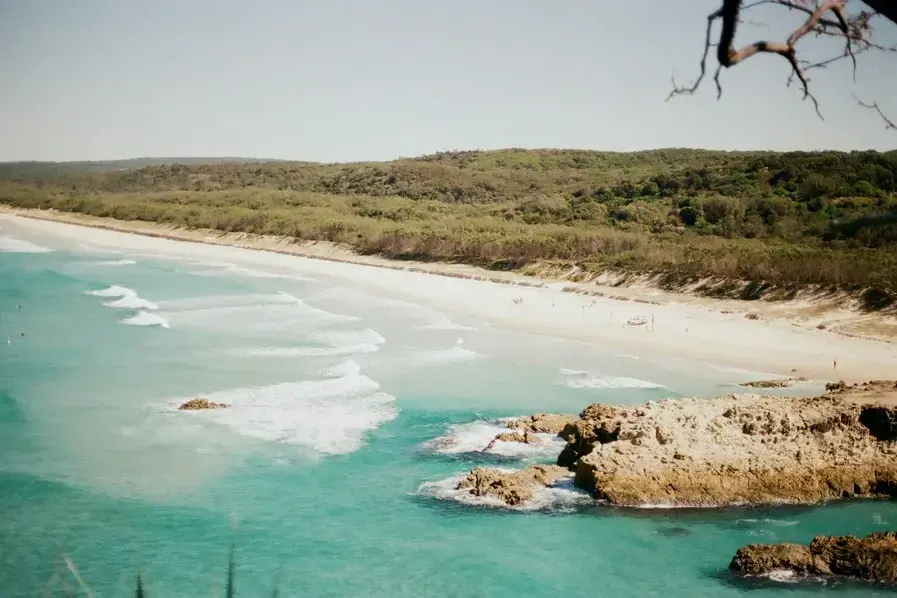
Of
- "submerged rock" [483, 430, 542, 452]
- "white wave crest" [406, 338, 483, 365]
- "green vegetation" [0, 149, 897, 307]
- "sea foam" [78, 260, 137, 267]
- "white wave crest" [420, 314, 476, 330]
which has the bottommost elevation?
"submerged rock" [483, 430, 542, 452]

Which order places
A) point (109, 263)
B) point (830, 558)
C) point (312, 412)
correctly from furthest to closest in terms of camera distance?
1. point (109, 263)
2. point (312, 412)
3. point (830, 558)

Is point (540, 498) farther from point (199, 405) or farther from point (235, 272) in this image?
point (235, 272)

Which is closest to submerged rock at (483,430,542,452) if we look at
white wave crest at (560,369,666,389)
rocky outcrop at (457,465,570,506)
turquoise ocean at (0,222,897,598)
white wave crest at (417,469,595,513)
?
turquoise ocean at (0,222,897,598)

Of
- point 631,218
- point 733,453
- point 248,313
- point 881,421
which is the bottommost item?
point 248,313

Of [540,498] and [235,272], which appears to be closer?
[540,498]

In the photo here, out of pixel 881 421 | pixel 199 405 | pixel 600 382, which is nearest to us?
pixel 881 421

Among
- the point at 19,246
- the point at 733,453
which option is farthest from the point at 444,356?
the point at 19,246

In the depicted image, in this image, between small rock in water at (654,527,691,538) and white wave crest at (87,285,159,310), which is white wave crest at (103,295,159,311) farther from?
small rock in water at (654,527,691,538)
